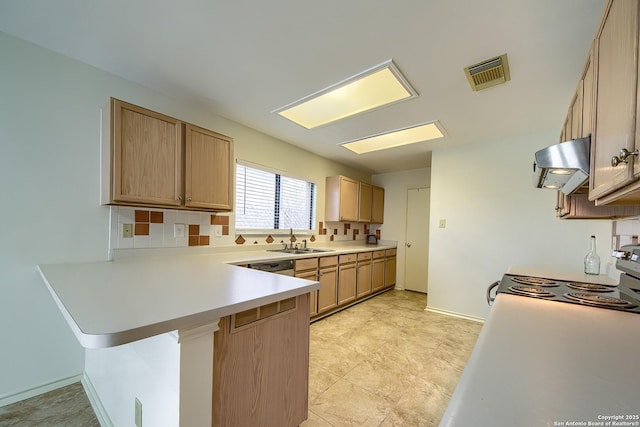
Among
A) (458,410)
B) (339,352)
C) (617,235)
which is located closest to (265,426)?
(458,410)

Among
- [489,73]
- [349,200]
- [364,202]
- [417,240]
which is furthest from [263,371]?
[417,240]

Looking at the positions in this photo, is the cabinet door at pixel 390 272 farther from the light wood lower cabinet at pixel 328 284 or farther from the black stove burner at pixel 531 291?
the black stove burner at pixel 531 291

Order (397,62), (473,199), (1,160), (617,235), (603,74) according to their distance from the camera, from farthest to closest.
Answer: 1. (473,199)
2. (617,235)
3. (397,62)
4. (1,160)
5. (603,74)

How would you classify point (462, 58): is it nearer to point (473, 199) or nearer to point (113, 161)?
point (473, 199)

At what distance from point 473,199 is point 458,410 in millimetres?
3354

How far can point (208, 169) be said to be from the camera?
225 cm

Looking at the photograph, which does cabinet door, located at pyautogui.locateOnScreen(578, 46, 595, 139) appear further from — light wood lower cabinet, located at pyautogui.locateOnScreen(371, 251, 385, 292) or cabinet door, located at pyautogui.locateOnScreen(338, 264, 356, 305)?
light wood lower cabinet, located at pyautogui.locateOnScreen(371, 251, 385, 292)

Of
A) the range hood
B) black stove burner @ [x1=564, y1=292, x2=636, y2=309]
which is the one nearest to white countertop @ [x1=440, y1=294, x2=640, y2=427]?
black stove burner @ [x1=564, y1=292, x2=636, y2=309]

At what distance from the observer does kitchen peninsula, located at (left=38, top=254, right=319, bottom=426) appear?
32.9 inches

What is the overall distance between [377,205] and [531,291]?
11.7 feet

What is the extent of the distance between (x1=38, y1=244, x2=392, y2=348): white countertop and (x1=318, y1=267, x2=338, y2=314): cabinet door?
62.9 inches

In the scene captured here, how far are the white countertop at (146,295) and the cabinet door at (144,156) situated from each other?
53 cm

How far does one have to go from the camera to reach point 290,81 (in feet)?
6.52
